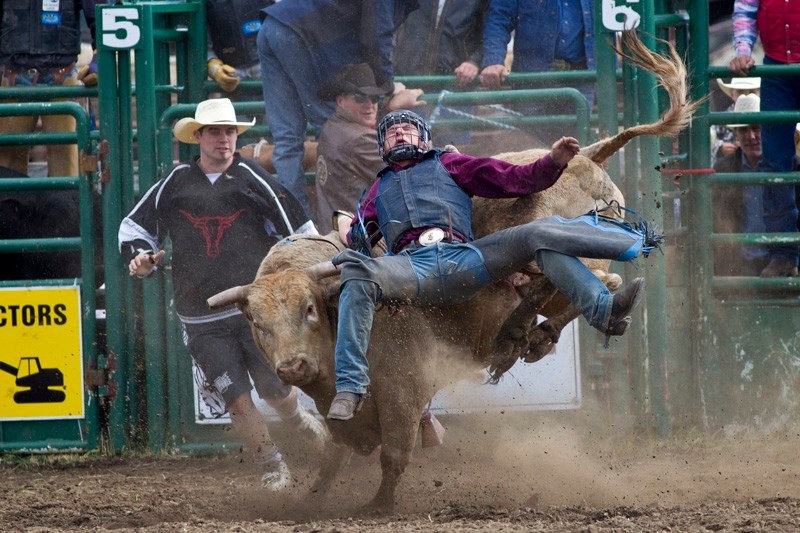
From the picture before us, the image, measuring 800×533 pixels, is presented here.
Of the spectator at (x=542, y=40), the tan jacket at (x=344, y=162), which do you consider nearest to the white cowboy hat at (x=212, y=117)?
the tan jacket at (x=344, y=162)

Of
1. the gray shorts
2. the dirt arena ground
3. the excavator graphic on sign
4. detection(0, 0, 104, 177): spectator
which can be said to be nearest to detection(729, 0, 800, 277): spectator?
the dirt arena ground

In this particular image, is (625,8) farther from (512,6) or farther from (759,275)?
(759,275)

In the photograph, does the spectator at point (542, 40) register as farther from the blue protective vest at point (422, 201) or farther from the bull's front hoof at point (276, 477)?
the bull's front hoof at point (276, 477)

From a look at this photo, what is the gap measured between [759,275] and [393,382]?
10.9ft

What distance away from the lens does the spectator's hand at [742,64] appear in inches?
287

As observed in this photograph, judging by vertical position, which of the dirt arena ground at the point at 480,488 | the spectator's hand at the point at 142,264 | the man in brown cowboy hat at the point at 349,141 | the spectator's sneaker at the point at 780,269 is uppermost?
the man in brown cowboy hat at the point at 349,141

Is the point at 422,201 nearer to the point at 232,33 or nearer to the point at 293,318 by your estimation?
the point at 293,318

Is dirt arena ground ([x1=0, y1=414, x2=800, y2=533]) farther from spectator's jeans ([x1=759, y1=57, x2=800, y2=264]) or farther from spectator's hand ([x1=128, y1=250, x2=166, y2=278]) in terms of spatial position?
spectator's jeans ([x1=759, y1=57, x2=800, y2=264])

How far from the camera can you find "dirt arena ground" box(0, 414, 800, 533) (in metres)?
5.13

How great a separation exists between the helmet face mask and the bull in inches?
18.4

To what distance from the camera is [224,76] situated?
24.3 ft

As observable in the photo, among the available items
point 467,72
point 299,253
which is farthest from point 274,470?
point 467,72

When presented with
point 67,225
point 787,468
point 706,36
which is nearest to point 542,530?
point 787,468

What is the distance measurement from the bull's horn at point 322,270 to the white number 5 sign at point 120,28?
2639mm
